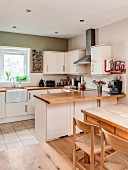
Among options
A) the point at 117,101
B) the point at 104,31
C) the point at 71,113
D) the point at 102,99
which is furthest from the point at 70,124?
the point at 104,31

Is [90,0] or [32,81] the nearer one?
[90,0]

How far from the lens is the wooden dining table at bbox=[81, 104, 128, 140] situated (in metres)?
1.76

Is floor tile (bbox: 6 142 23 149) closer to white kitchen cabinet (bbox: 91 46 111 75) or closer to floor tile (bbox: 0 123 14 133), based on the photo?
floor tile (bbox: 0 123 14 133)

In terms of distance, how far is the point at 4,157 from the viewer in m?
2.58

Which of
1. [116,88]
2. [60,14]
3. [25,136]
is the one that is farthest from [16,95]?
[116,88]

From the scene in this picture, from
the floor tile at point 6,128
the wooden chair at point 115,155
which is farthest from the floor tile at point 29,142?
the wooden chair at point 115,155

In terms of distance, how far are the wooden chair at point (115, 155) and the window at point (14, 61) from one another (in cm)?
422

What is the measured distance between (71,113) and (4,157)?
4.76ft

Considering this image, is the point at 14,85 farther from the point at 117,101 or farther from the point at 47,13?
the point at 117,101

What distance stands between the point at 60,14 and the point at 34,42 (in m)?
2.16

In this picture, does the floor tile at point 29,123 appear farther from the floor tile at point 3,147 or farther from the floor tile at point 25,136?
the floor tile at point 3,147

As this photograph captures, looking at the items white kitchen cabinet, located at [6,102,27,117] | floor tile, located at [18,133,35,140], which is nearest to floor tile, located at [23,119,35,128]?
white kitchen cabinet, located at [6,102,27,117]

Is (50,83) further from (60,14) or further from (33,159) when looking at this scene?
(33,159)

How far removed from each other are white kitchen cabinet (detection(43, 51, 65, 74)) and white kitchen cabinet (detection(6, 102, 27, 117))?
4.43 feet
